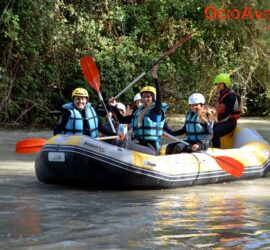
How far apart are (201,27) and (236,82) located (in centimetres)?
256

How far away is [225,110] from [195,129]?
1.34 metres

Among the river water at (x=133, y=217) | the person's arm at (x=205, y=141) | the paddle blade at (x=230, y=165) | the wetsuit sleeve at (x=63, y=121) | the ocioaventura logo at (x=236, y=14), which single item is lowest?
the river water at (x=133, y=217)

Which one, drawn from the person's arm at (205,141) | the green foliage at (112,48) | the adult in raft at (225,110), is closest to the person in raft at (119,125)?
the person's arm at (205,141)

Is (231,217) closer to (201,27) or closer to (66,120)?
(66,120)

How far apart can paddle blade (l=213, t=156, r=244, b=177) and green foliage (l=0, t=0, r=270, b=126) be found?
6.51 metres

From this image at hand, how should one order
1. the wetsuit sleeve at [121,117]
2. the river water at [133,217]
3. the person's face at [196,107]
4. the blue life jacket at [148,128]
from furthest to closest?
1. the wetsuit sleeve at [121,117]
2. the person's face at [196,107]
3. the blue life jacket at [148,128]
4. the river water at [133,217]

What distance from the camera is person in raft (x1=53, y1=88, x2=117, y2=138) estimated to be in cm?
848

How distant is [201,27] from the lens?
17672 millimetres

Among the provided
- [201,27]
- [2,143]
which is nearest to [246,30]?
[201,27]

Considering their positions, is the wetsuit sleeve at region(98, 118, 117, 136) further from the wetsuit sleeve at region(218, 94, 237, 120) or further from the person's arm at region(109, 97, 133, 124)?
the wetsuit sleeve at region(218, 94, 237, 120)

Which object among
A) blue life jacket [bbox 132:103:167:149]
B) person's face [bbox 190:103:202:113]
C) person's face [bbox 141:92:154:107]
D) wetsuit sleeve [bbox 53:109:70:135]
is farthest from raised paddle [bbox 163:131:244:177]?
wetsuit sleeve [bbox 53:109:70:135]

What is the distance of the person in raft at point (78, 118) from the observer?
27.8 ft

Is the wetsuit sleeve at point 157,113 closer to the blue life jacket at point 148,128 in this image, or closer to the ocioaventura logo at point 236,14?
the blue life jacket at point 148,128

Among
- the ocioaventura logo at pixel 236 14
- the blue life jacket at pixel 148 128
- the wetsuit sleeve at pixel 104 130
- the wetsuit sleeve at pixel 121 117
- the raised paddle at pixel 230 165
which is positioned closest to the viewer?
the blue life jacket at pixel 148 128
